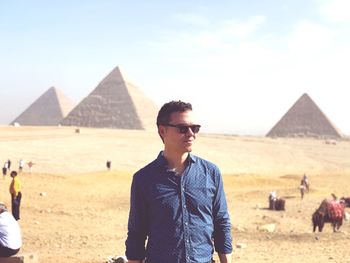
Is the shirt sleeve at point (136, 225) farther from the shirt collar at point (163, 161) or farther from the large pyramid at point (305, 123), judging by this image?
the large pyramid at point (305, 123)

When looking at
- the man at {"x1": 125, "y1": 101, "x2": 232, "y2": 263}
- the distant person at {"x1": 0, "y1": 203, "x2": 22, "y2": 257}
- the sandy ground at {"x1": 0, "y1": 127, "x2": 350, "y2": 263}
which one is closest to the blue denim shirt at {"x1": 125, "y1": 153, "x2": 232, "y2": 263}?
the man at {"x1": 125, "y1": 101, "x2": 232, "y2": 263}

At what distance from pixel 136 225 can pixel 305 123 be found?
4408 inches

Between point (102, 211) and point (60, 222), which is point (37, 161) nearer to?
point (102, 211)

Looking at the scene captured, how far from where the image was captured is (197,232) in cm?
290

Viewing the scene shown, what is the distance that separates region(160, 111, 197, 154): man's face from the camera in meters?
2.94

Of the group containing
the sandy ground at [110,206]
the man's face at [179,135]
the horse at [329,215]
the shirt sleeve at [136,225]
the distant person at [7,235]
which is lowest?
the sandy ground at [110,206]

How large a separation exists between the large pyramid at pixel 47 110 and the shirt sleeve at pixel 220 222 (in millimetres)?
114318

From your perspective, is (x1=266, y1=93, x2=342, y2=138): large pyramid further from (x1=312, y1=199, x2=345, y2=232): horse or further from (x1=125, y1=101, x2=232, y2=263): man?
(x1=125, y1=101, x2=232, y2=263): man

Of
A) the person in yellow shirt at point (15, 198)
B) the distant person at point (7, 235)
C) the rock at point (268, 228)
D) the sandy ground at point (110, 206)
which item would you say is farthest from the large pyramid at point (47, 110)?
the distant person at point (7, 235)

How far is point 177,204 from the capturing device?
2.89 metres

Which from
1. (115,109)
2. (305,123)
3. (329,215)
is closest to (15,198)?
(329,215)

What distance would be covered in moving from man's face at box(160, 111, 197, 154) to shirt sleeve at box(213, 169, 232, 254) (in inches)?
10.4

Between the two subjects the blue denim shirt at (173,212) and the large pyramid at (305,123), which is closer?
the blue denim shirt at (173,212)

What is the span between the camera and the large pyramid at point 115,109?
3907 inches
